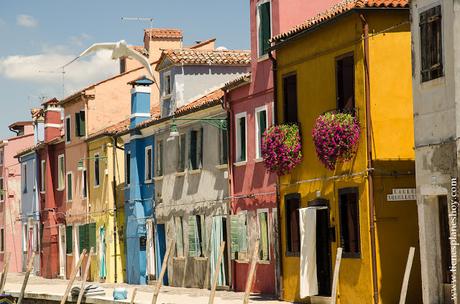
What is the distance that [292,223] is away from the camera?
31266 mm

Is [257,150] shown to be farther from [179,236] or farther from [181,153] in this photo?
[179,236]

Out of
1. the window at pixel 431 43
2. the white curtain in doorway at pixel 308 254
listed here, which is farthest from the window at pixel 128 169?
the window at pixel 431 43

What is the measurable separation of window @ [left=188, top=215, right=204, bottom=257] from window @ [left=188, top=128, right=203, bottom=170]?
1763mm

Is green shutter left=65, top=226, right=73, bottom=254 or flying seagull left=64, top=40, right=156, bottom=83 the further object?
green shutter left=65, top=226, right=73, bottom=254

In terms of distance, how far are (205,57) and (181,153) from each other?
4168mm

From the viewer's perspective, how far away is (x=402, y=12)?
26797mm

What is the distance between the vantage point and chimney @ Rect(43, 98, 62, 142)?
58938mm

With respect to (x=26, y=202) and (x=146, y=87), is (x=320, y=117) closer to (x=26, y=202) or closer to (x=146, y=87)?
(x=146, y=87)

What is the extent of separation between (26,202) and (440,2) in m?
43.5

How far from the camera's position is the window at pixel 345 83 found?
27.8m

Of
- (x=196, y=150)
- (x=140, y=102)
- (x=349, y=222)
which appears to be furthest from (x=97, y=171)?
(x=349, y=222)

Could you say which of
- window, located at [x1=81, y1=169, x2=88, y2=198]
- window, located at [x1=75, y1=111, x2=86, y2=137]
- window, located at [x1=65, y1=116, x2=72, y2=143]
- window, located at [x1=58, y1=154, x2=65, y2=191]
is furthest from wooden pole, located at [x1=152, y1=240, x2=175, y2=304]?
window, located at [x1=58, y1=154, x2=65, y2=191]

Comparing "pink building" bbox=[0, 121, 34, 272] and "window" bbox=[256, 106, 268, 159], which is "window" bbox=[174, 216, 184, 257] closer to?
"window" bbox=[256, 106, 268, 159]

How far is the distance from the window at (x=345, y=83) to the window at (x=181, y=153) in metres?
13.7
